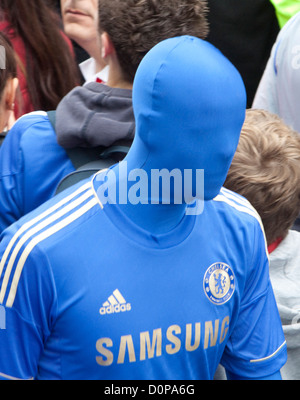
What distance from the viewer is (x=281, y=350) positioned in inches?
61.5

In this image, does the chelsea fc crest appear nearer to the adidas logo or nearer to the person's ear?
the adidas logo

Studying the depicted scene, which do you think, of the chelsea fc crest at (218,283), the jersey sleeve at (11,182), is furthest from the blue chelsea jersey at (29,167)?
the chelsea fc crest at (218,283)

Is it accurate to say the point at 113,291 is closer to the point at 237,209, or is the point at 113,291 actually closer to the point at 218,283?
the point at 218,283

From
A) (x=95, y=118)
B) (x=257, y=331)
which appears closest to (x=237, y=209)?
(x=257, y=331)

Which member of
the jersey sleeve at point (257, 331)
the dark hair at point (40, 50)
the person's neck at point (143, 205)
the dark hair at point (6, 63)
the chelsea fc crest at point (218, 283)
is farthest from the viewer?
the dark hair at point (40, 50)

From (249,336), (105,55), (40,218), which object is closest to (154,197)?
(40,218)

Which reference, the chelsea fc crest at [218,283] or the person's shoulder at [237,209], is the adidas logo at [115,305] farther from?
the person's shoulder at [237,209]

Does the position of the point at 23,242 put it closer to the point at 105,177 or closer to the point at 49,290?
the point at 49,290

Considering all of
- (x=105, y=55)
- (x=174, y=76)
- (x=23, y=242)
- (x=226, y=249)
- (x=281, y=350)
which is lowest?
(x=281, y=350)

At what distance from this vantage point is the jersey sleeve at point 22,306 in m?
1.23

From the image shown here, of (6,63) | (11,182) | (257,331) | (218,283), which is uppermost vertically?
(6,63)

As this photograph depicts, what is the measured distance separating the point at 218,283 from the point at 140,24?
71cm

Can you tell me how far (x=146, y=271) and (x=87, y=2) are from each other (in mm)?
1693

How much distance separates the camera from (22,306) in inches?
48.9
